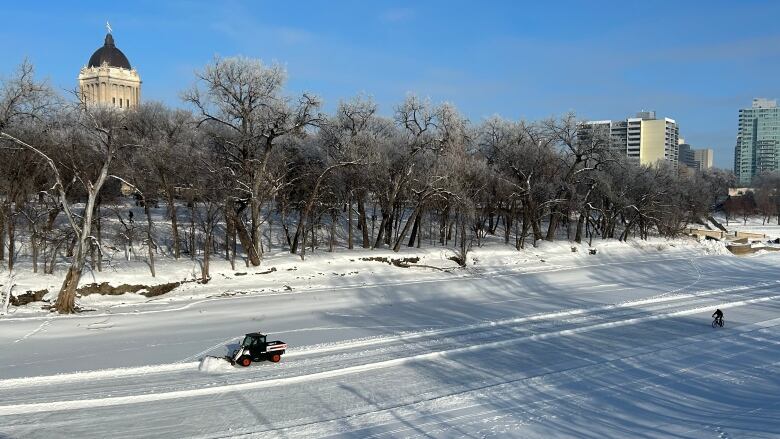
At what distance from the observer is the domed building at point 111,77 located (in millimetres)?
118500

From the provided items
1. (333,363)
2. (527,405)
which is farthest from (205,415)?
(527,405)

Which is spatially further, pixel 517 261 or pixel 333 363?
pixel 517 261

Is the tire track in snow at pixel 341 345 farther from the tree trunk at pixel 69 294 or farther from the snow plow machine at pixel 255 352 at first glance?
the tree trunk at pixel 69 294

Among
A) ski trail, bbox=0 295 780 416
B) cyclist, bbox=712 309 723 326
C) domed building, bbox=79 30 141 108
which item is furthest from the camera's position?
domed building, bbox=79 30 141 108

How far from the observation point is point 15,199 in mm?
33188

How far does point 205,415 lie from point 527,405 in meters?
8.25

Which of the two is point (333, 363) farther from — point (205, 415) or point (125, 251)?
point (125, 251)

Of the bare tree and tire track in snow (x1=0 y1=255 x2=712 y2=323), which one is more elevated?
the bare tree

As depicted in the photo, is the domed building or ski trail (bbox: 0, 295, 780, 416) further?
the domed building

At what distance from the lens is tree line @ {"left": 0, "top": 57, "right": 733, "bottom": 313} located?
3266cm

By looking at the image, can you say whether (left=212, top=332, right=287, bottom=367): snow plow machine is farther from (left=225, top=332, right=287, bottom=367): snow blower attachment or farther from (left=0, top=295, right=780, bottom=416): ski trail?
(left=0, top=295, right=780, bottom=416): ski trail

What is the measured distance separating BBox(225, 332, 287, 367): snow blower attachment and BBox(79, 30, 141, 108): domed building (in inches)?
4353

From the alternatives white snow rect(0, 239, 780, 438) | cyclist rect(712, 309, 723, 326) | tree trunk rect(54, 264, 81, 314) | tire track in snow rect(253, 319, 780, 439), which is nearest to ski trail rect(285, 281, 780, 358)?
white snow rect(0, 239, 780, 438)

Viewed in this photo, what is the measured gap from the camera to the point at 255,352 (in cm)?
1898
